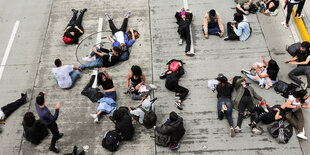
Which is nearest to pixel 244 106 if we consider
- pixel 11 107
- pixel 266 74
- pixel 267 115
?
pixel 267 115

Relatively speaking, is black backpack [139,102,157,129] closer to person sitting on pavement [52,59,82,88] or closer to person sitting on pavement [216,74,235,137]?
person sitting on pavement [216,74,235,137]

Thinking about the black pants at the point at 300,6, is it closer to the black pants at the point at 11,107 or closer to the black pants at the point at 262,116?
the black pants at the point at 262,116

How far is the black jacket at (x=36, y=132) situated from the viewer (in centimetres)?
780

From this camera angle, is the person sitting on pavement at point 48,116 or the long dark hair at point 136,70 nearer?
the person sitting on pavement at point 48,116

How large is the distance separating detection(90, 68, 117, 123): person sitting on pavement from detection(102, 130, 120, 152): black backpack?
0.82 m

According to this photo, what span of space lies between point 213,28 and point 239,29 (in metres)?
0.99

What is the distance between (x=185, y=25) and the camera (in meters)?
10.4

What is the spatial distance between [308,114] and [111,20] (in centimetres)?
771

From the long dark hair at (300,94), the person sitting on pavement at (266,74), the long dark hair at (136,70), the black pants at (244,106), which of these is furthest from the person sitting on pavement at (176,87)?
the long dark hair at (300,94)

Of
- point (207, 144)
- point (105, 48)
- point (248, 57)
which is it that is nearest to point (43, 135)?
point (105, 48)

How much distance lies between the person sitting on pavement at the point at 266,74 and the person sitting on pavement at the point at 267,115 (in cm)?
107

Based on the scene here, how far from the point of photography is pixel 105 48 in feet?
35.4

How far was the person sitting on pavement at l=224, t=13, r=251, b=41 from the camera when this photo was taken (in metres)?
10.3

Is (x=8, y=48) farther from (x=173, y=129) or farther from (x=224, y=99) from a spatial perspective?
(x=224, y=99)
